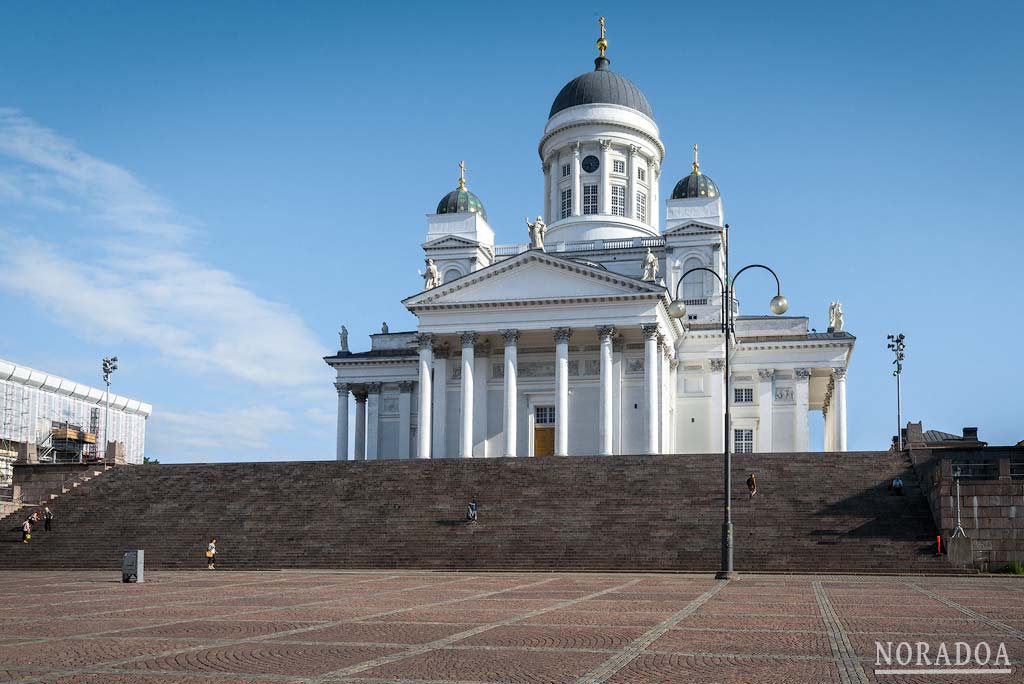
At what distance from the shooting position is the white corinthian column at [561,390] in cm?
5650

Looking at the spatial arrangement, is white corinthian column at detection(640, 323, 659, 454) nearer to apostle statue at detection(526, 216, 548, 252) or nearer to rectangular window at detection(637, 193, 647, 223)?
apostle statue at detection(526, 216, 548, 252)

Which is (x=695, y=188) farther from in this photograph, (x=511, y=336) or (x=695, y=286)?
(x=511, y=336)

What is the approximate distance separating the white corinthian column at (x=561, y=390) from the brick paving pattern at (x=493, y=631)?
27417 millimetres

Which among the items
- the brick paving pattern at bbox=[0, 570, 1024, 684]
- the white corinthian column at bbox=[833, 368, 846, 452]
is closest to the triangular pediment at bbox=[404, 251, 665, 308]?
the white corinthian column at bbox=[833, 368, 846, 452]

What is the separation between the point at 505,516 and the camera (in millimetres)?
41156

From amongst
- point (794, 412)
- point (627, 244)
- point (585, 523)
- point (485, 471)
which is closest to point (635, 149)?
point (627, 244)

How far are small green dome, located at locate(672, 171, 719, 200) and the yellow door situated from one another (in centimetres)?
2053

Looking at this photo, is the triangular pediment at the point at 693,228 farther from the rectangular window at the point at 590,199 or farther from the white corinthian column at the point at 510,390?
the white corinthian column at the point at 510,390

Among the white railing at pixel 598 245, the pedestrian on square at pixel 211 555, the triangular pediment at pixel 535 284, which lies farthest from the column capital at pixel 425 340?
the pedestrian on square at pixel 211 555

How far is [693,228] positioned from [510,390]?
2048 cm

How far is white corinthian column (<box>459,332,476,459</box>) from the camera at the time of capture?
58.1 meters

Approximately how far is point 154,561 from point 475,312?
24.6 meters

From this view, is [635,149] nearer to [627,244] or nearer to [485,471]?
[627,244]

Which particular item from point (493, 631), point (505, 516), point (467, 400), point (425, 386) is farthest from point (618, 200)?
point (493, 631)
